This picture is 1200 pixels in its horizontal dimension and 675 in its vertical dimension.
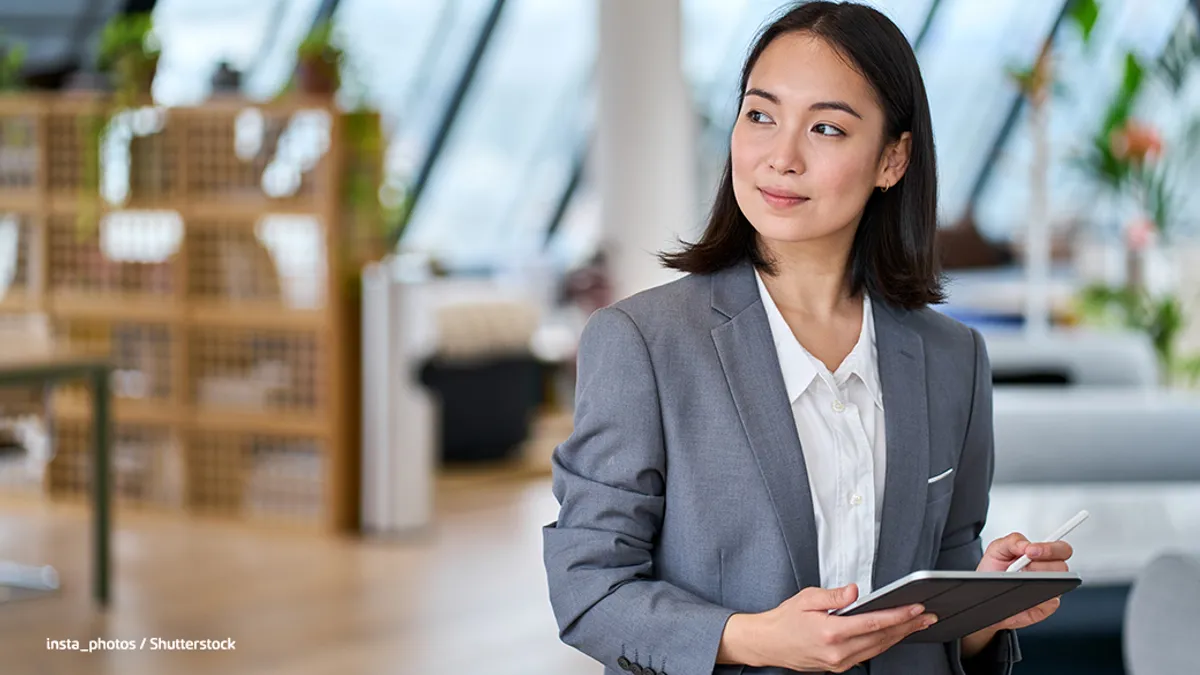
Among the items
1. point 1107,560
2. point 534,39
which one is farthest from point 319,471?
point 534,39

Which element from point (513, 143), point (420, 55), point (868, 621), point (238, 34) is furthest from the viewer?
point (513, 143)

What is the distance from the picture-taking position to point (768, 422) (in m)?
1.53

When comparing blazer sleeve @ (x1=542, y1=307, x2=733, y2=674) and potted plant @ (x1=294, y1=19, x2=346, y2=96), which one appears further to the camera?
potted plant @ (x1=294, y1=19, x2=346, y2=96)

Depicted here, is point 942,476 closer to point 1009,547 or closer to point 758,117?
point 1009,547

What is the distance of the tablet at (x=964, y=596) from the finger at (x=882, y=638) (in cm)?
1

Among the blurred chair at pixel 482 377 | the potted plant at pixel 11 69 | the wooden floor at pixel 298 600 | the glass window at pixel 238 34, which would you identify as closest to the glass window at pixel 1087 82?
the glass window at pixel 238 34

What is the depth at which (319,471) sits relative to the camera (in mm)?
6121

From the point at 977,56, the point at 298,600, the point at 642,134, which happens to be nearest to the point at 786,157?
the point at 298,600

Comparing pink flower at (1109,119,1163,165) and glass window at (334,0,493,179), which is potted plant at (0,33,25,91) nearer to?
glass window at (334,0,493,179)

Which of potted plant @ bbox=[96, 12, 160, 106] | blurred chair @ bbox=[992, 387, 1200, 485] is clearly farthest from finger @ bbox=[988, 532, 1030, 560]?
potted plant @ bbox=[96, 12, 160, 106]

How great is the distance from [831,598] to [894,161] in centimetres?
50

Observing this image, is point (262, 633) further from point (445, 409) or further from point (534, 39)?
point (534, 39)

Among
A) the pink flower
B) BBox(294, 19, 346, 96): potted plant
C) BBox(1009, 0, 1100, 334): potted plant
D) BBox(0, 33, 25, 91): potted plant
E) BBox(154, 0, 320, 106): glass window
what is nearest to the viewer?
BBox(294, 19, 346, 96): potted plant

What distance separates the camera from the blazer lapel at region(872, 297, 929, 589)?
1.57 metres
